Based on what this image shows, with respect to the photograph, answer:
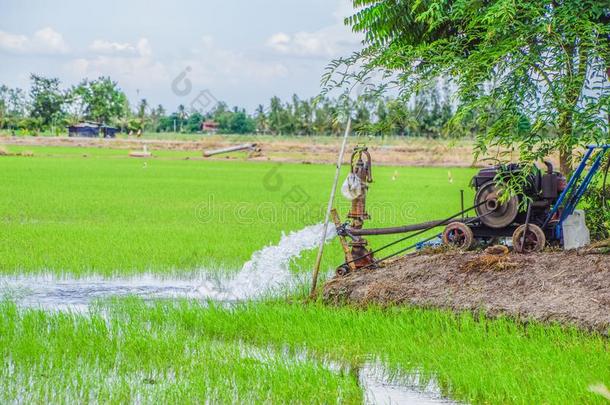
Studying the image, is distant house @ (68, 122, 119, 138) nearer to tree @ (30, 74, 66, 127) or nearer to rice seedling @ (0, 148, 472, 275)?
tree @ (30, 74, 66, 127)

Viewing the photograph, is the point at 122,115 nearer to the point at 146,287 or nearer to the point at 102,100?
the point at 102,100

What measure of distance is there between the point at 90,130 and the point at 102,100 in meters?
5.76

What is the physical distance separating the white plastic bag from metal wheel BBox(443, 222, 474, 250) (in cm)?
94

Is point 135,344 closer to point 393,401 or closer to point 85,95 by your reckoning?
point 393,401

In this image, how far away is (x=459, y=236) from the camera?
888cm

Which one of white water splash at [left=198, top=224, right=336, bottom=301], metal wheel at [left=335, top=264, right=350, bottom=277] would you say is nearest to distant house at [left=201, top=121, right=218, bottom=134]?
white water splash at [left=198, top=224, right=336, bottom=301]

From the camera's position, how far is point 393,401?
5758 mm

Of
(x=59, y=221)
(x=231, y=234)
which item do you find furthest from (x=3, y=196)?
(x=231, y=234)

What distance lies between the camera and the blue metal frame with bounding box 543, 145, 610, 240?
26.4 ft

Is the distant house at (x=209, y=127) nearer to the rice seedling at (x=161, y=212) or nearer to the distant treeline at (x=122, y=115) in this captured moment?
the distant treeline at (x=122, y=115)

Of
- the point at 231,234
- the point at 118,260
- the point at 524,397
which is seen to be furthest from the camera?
the point at 231,234

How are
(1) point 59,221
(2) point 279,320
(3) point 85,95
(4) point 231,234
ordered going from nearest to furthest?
(2) point 279,320
(4) point 231,234
(1) point 59,221
(3) point 85,95

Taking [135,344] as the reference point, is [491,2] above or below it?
above

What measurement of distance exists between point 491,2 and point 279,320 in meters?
3.55
